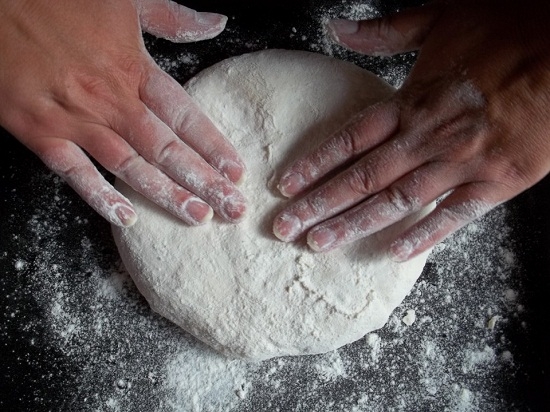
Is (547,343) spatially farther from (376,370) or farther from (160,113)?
(160,113)

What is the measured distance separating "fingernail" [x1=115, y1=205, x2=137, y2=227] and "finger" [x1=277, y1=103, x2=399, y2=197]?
33cm

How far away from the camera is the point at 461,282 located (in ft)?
5.21

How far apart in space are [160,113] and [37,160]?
0.49m

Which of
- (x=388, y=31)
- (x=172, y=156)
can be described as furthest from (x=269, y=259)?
(x=388, y=31)

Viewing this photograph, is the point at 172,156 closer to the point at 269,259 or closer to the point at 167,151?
the point at 167,151

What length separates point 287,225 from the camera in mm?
1266

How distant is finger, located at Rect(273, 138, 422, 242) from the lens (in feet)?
3.98

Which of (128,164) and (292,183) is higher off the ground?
(292,183)

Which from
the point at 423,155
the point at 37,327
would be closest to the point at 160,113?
the point at 423,155

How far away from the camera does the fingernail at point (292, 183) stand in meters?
1.27

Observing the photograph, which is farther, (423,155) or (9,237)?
(9,237)

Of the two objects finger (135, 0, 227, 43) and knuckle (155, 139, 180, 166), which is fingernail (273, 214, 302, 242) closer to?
knuckle (155, 139, 180, 166)

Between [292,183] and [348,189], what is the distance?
125 mm

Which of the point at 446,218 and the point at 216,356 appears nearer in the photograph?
the point at 446,218
